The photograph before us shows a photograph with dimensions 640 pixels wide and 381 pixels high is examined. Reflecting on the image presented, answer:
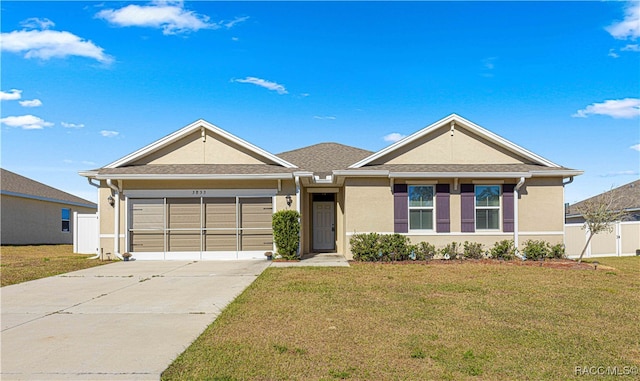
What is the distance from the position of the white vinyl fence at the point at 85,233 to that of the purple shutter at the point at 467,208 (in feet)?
48.2

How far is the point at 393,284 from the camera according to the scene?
1028 centimetres

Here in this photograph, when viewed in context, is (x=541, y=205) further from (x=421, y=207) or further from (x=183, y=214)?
(x=183, y=214)

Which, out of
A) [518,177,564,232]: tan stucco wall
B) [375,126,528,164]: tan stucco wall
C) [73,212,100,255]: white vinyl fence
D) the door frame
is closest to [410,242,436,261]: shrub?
[375,126,528,164]: tan stucco wall

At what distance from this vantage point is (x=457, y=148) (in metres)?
16.7

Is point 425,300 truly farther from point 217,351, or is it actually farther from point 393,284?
point 217,351

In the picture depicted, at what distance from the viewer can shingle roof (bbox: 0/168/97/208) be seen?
2539 centimetres

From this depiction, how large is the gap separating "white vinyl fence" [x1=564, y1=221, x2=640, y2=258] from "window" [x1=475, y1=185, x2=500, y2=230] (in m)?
3.61

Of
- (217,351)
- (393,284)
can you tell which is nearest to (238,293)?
(393,284)

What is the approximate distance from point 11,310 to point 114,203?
28.3ft

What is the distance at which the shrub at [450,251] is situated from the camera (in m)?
15.3

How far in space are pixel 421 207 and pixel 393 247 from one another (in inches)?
71.0

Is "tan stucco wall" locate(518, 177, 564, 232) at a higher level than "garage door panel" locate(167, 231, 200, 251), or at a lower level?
higher

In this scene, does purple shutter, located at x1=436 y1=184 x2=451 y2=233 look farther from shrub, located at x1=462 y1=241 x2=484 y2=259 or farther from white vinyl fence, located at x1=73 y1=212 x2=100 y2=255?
white vinyl fence, located at x1=73 y1=212 x2=100 y2=255

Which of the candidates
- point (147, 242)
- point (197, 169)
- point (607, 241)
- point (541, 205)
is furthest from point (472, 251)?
point (147, 242)
